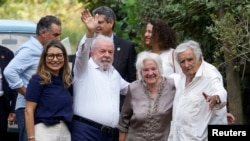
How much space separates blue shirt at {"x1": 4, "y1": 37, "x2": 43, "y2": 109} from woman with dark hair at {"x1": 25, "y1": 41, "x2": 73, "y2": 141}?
0.81m

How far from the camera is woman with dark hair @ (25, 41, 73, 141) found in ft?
25.0

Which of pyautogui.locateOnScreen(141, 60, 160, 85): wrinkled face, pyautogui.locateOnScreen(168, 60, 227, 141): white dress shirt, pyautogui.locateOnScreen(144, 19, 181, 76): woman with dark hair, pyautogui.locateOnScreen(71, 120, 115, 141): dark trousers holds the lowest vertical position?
pyautogui.locateOnScreen(71, 120, 115, 141): dark trousers

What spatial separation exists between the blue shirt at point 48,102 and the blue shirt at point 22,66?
2.78 feet

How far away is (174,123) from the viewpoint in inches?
296

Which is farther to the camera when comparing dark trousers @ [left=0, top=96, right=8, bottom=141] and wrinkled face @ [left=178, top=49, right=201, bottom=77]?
dark trousers @ [left=0, top=96, right=8, bottom=141]

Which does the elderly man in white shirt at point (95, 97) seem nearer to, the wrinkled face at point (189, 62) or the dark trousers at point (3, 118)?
the wrinkled face at point (189, 62)

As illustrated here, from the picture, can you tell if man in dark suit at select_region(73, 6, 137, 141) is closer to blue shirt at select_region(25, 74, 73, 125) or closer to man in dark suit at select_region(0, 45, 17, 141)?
man in dark suit at select_region(0, 45, 17, 141)

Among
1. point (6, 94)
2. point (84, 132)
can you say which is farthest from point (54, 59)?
point (6, 94)

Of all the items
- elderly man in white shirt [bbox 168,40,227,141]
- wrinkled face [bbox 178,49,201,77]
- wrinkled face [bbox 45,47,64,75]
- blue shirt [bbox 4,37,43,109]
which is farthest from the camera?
blue shirt [bbox 4,37,43,109]

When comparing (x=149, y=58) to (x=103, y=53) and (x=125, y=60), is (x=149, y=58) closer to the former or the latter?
(x=103, y=53)

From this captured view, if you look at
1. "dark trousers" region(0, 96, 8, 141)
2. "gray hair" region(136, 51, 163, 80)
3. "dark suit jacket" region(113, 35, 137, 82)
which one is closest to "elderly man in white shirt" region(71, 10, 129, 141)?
"gray hair" region(136, 51, 163, 80)

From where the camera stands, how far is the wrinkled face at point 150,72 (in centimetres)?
774

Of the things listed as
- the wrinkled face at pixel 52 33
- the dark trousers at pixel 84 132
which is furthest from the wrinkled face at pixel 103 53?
the wrinkled face at pixel 52 33

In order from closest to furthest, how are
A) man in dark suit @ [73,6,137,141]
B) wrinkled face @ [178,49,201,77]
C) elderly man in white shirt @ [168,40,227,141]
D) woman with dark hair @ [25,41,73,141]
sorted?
elderly man in white shirt @ [168,40,227,141] → wrinkled face @ [178,49,201,77] → woman with dark hair @ [25,41,73,141] → man in dark suit @ [73,6,137,141]
